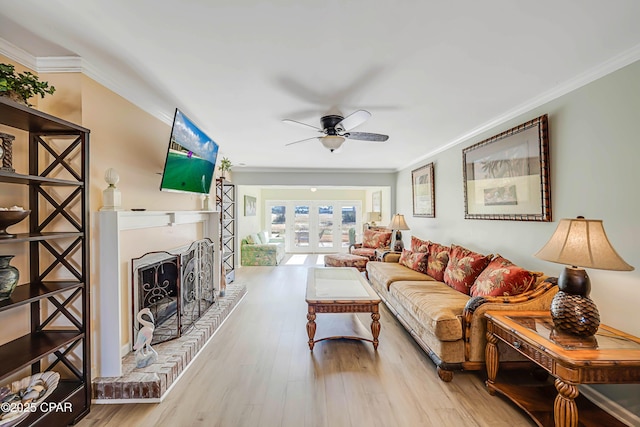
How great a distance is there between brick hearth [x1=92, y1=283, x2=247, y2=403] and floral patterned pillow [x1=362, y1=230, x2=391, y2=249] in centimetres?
460

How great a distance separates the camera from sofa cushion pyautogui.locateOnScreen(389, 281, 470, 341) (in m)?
2.29

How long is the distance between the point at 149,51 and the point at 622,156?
3303 mm

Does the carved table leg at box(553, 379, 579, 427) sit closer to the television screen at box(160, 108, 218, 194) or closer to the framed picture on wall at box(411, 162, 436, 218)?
the television screen at box(160, 108, 218, 194)

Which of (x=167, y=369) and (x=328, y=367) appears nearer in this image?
(x=167, y=369)

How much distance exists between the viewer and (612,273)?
195 cm

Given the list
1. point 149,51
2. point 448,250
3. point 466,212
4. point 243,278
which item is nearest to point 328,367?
point 448,250

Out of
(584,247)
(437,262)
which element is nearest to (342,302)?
(437,262)

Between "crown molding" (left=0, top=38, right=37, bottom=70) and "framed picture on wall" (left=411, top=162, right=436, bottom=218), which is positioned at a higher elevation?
"crown molding" (left=0, top=38, right=37, bottom=70)

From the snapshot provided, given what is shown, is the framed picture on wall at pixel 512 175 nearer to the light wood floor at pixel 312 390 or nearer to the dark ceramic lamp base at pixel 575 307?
the dark ceramic lamp base at pixel 575 307

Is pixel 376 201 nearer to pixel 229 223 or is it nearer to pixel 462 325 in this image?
pixel 229 223

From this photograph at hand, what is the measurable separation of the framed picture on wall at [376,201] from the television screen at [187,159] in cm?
529

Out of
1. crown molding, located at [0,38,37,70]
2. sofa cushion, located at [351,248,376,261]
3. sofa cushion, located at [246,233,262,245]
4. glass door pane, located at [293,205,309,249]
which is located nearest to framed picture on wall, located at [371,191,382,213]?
sofa cushion, located at [351,248,376,261]

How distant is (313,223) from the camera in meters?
9.28

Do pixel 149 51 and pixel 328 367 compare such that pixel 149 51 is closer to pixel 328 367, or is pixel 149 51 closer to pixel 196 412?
pixel 196 412
